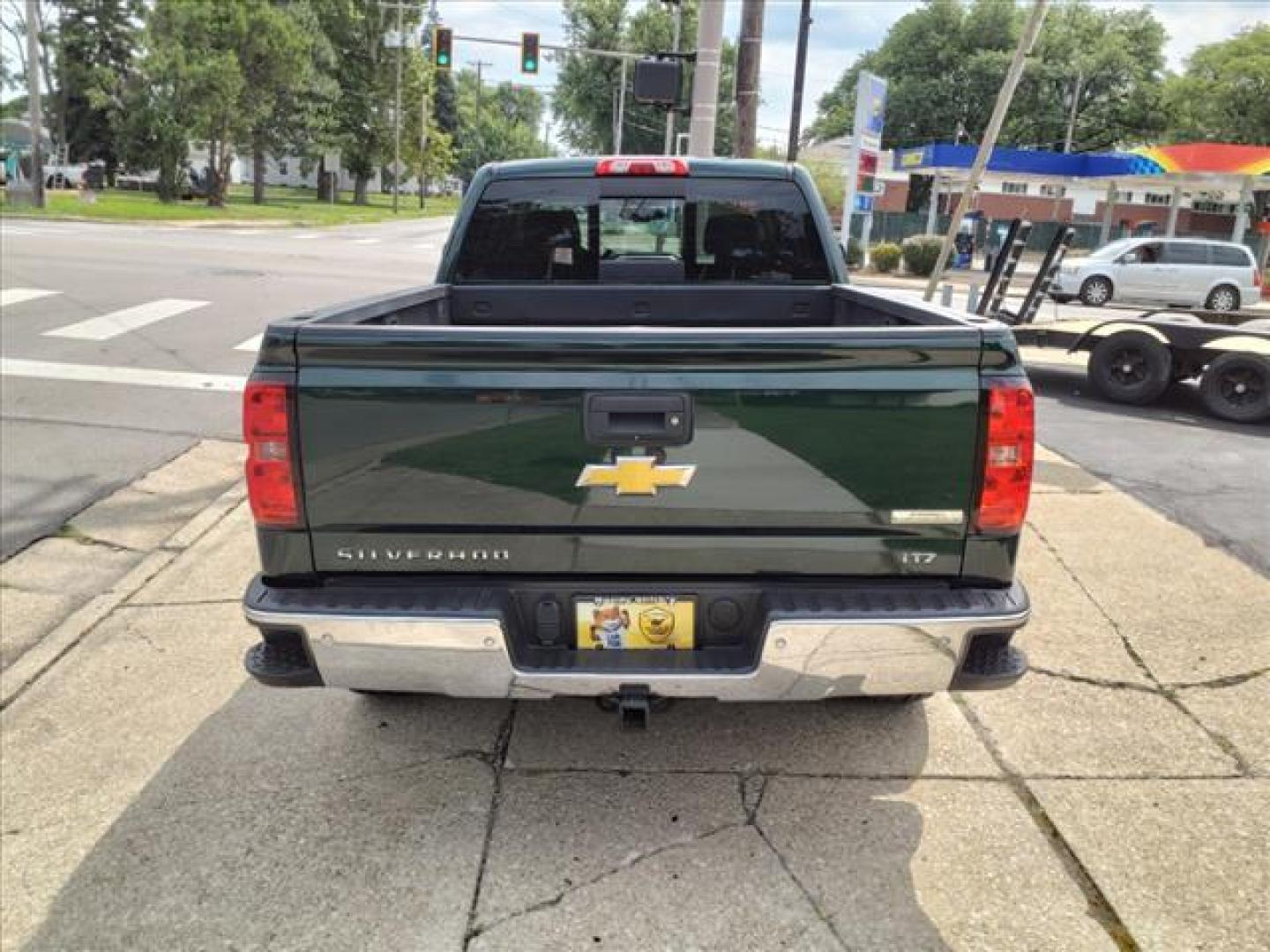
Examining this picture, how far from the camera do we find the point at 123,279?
1552cm

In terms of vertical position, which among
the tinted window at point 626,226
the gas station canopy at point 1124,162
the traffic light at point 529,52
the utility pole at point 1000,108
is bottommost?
the tinted window at point 626,226

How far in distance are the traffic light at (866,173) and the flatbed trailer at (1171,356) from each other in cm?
1391

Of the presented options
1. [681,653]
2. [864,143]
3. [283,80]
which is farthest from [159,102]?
[681,653]

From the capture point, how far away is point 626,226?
196 inches

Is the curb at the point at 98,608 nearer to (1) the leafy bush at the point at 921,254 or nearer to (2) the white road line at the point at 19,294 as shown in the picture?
(2) the white road line at the point at 19,294

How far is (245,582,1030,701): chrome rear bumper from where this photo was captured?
8.82 feet

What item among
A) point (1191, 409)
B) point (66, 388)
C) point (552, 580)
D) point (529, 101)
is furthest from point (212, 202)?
point (529, 101)

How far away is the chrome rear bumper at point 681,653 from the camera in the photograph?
269cm

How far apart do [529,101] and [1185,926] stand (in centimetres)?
16440

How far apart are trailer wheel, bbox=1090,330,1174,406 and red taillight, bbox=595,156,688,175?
7.21m

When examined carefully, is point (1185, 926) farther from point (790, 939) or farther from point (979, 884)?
point (790, 939)

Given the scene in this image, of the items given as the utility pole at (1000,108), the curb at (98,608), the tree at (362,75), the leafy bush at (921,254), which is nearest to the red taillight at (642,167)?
the curb at (98,608)

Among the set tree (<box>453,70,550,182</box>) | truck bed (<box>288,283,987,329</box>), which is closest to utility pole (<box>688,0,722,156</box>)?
truck bed (<box>288,283,987,329</box>)

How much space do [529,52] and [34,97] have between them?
16.7 m
